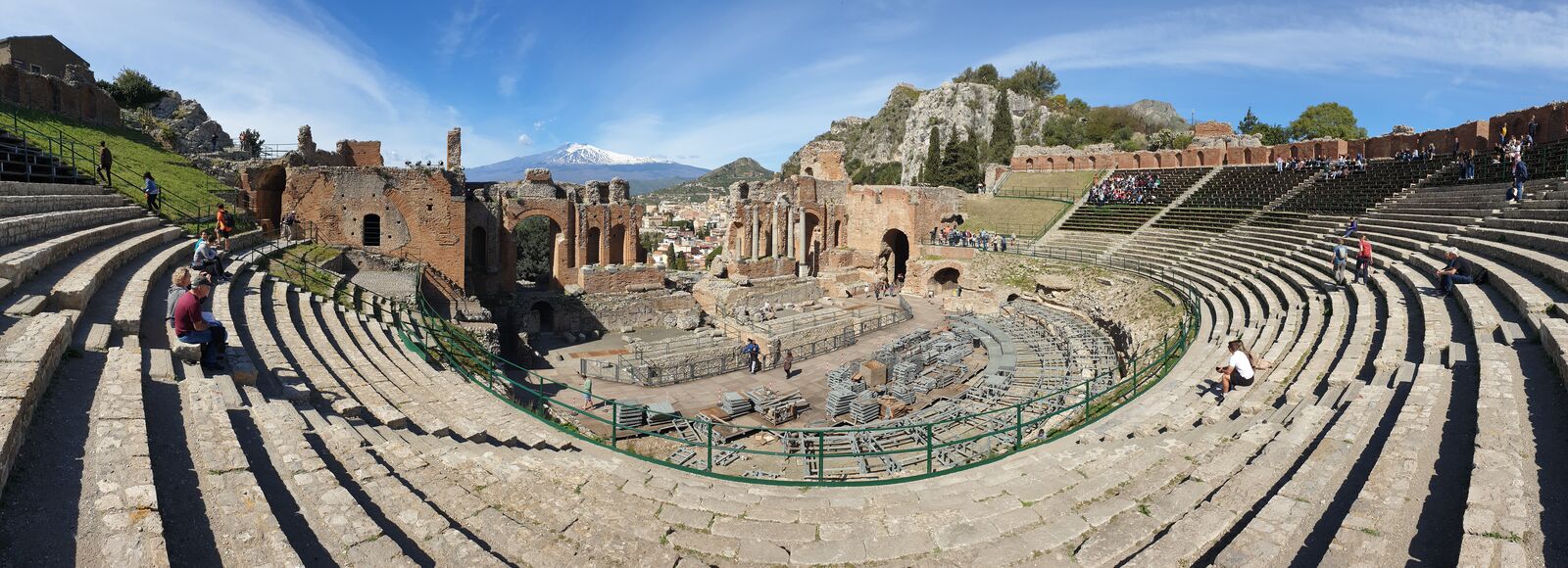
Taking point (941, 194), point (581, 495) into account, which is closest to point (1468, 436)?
point (581, 495)

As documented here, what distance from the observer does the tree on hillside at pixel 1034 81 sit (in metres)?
84.8

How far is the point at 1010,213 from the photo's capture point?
39719 millimetres

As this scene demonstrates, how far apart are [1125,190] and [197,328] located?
129ft

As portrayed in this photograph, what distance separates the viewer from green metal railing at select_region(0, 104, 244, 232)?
53.3 ft

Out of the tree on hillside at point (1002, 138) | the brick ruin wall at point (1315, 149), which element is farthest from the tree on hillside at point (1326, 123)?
the tree on hillside at point (1002, 138)

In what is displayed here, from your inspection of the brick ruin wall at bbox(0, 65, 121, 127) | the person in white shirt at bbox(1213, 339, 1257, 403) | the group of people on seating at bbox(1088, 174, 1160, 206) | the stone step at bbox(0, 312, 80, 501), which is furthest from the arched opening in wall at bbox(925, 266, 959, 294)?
the brick ruin wall at bbox(0, 65, 121, 127)

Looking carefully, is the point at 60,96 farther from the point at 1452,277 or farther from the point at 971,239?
the point at 1452,277

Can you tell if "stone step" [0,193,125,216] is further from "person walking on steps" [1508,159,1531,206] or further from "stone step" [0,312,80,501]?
"person walking on steps" [1508,159,1531,206]

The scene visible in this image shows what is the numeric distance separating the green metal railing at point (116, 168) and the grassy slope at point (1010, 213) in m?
33.3

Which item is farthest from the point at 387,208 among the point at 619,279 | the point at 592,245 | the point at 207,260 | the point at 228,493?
the point at 228,493

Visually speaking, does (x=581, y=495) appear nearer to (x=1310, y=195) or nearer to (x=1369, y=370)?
(x=1369, y=370)

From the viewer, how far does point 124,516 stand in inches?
161

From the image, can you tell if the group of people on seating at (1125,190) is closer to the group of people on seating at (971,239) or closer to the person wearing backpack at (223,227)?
the group of people on seating at (971,239)

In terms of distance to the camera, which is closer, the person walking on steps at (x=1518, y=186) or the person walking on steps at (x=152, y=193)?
the person walking on steps at (x=152, y=193)
